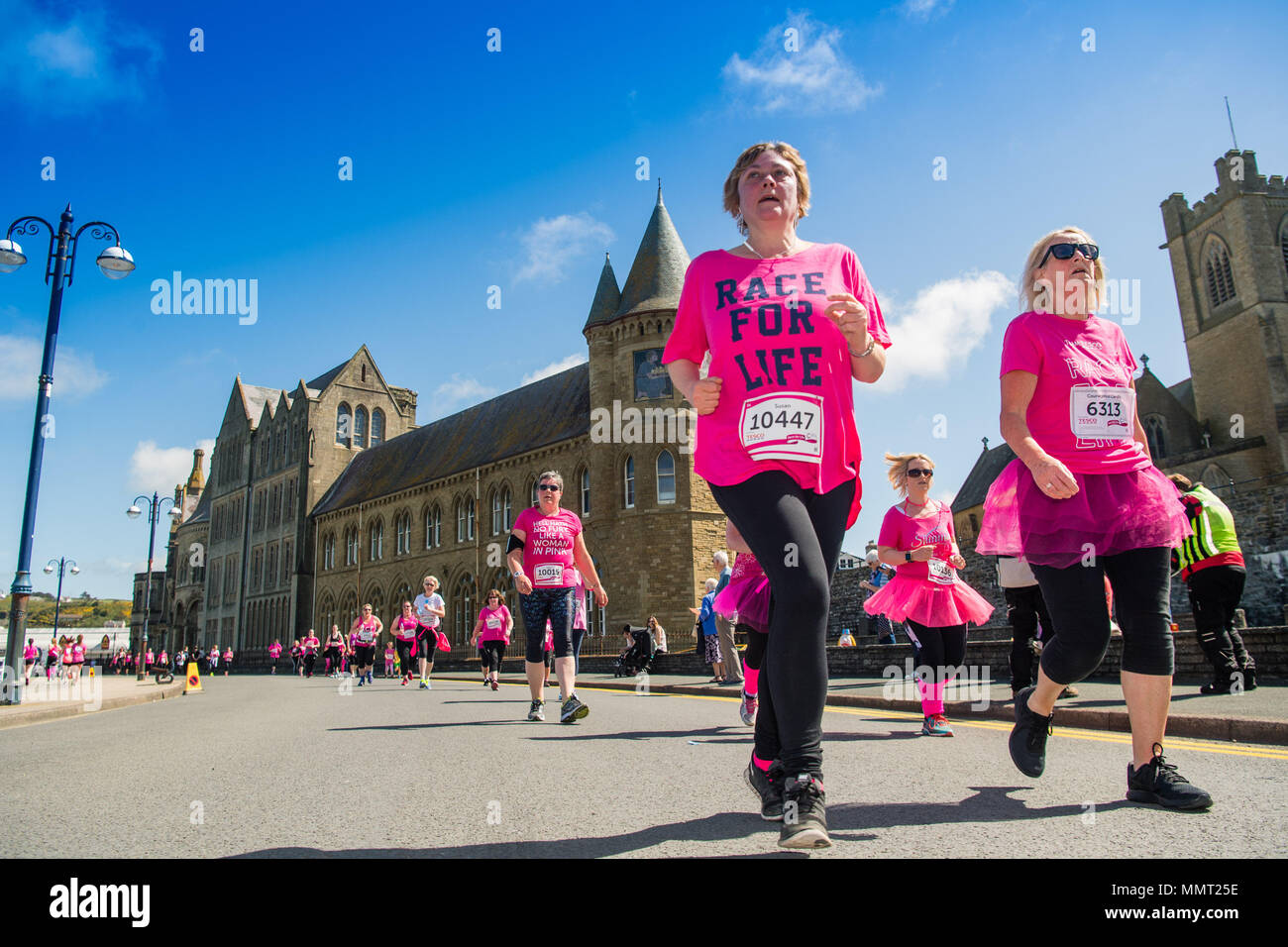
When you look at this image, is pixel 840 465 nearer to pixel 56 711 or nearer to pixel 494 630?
pixel 56 711

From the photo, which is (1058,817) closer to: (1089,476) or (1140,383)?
(1089,476)

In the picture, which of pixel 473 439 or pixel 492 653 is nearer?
pixel 492 653

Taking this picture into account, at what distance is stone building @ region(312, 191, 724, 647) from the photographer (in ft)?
119

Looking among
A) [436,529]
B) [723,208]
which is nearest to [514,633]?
→ [436,529]

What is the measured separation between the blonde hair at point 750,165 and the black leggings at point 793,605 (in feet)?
4.14

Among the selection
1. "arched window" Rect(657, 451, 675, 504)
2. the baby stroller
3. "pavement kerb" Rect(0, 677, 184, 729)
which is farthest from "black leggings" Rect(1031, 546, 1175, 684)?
"arched window" Rect(657, 451, 675, 504)

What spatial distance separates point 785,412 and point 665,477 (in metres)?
34.0

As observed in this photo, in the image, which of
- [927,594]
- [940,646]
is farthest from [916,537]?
[940,646]

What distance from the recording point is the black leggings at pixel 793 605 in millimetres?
2746

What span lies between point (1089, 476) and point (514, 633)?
4183 cm

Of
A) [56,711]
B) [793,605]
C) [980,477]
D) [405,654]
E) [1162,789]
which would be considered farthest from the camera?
[980,477]

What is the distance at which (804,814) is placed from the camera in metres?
2.58

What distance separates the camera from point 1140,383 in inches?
2194

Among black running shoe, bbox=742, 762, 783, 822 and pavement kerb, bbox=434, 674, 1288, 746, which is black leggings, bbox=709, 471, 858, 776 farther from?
pavement kerb, bbox=434, 674, 1288, 746
